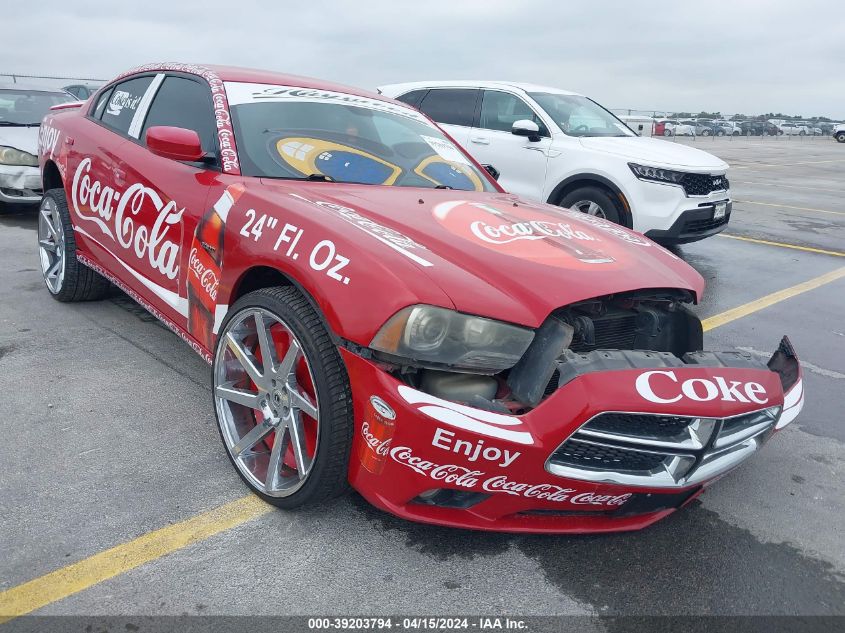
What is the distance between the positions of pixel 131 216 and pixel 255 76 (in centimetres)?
94

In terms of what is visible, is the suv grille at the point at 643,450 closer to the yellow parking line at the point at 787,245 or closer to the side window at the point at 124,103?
the side window at the point at 124,103

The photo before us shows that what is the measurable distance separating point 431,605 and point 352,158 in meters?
2.02

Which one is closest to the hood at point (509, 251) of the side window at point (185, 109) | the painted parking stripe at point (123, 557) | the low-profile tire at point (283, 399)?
the low-profile tire at point (283, 399)

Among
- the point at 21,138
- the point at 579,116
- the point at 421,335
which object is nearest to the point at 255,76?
the point at 421,335

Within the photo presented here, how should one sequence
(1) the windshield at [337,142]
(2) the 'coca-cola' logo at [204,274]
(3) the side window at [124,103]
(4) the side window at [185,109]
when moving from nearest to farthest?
(2) the 'coca-cola' logo at [204,274]
(1) the windshield at [337,142]
(4) the side window at [185,109]
(3) the side window at [124,103]

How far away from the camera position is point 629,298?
2.52 metres

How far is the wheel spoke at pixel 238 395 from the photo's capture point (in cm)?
258

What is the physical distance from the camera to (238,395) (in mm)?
2648

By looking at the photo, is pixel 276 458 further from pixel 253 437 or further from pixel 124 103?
pixel 124 103

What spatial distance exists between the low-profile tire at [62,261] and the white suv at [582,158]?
429 cm

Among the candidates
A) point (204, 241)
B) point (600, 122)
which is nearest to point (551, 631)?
point (204, 241)

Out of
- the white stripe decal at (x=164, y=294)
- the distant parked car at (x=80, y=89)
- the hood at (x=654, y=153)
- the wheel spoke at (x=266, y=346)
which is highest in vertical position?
the hood at (x=654, y=153)

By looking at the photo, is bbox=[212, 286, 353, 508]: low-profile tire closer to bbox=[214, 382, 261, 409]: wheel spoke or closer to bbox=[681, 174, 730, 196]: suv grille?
bbox=[214, 382, 261, 409]: wheel spoke

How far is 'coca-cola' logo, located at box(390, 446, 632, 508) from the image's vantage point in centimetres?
202
